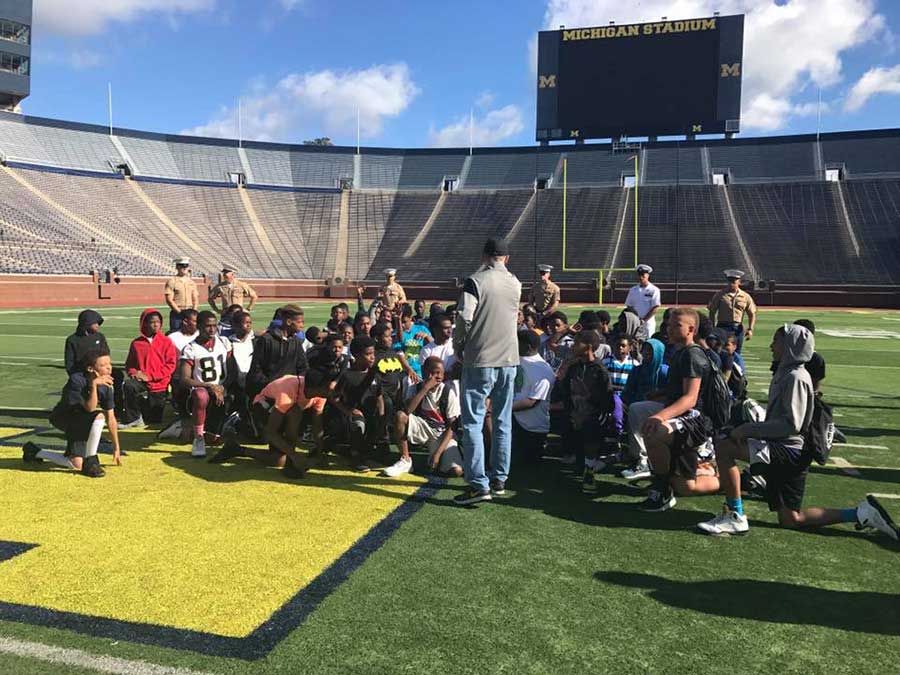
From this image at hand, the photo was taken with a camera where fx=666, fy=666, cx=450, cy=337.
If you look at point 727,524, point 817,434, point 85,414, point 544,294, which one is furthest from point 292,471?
point 544,294

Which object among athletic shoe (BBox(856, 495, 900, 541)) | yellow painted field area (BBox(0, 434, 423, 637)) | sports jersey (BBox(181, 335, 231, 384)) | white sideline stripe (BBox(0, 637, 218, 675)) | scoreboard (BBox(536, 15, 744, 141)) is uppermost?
scoreboard (BBox(536, 15, 744, 141))

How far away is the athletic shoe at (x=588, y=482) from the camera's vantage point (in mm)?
5555

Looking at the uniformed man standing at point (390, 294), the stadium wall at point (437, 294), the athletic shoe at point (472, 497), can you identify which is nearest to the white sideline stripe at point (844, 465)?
the athletic shoe at point (472, 497)

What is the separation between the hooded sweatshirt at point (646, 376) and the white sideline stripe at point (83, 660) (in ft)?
14.3

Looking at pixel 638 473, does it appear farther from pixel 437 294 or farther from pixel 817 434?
pixel 437 294

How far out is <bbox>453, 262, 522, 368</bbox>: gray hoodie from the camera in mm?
4918

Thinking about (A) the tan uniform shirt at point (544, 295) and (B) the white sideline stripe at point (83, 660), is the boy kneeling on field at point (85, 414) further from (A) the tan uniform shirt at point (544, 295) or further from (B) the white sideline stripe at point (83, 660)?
(A) the tan uniform shirt at point (544, 295)

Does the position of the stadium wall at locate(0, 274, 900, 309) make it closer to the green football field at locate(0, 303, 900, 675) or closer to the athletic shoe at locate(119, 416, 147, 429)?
the athletic shoe at locate(119, 416, 147, 429)

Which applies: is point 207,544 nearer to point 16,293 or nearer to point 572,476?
point 572,476

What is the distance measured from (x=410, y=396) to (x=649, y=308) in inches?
181

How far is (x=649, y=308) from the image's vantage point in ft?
31.3

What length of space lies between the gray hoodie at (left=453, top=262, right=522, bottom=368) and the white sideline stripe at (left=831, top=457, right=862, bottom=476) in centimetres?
345

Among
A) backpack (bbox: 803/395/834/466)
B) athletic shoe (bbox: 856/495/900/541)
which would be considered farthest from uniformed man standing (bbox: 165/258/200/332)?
athletic shoe (bbox: 856/495/900/541)

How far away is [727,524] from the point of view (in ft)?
14.9
